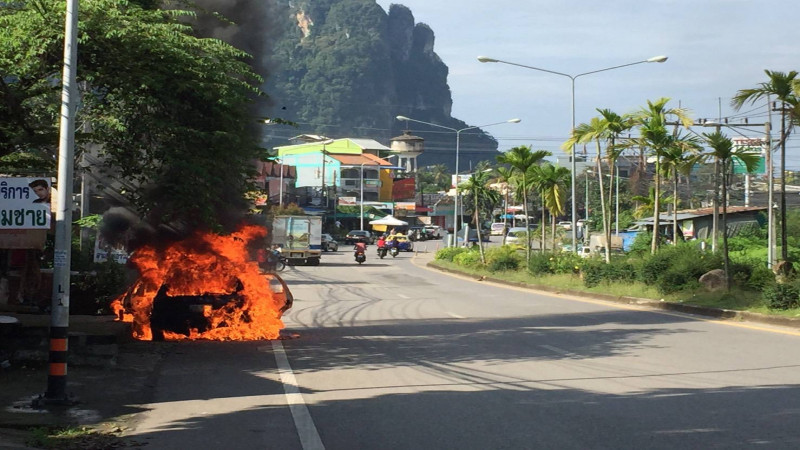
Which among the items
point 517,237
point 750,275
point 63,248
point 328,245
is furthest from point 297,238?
point 63,248

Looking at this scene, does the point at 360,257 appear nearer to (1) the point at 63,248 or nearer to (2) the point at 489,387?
(2) the point at 489,387

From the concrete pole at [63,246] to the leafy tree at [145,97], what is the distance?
282cm

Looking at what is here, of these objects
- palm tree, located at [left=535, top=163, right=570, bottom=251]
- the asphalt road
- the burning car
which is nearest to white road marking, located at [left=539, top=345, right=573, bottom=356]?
the asphalt road

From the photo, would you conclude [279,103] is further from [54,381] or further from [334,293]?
[54,381]

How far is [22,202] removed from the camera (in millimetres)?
10734

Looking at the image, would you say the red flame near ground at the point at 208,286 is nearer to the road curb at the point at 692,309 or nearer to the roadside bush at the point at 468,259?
the road curb at the point at 692,309

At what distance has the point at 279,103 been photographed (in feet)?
72.6

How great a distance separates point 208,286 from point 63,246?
7.13 metres

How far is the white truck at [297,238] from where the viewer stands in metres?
50.5

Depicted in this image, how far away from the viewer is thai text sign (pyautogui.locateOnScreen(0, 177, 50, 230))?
35.1 ft

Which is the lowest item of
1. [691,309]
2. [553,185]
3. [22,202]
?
[691,309]

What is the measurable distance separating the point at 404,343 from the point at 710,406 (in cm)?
765

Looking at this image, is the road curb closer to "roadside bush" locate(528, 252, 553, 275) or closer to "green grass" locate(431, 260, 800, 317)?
"green grass" locate(431, 260, 800, 317)

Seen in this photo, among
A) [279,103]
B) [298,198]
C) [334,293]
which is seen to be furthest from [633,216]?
[279,103]
